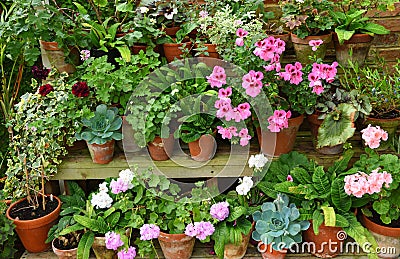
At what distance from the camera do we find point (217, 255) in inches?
106

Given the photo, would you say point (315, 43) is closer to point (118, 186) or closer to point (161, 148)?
point (161, 148)

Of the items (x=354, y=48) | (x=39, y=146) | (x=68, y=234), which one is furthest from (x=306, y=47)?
(x=68, y=234)

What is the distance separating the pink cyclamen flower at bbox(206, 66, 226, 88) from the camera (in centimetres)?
269

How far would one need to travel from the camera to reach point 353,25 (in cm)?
293

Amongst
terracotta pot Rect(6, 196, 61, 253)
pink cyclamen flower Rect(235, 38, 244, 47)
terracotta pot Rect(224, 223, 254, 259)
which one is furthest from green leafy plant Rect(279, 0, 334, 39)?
terracotta pot Rect(6, 196, 61, 253)

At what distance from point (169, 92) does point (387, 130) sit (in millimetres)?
1302

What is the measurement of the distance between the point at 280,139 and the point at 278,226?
51 cm

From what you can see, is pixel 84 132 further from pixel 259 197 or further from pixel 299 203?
pixel 299 203

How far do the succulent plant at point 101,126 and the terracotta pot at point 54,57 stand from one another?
43 cm

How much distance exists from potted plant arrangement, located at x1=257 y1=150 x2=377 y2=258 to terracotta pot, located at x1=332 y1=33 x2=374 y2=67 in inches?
23.4

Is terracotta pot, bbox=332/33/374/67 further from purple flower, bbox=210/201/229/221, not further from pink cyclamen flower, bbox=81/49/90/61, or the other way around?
pink cyclamen flower, bbox=81/49/90/61

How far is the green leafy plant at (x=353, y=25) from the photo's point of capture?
9.39ft

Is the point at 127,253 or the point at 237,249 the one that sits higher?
the point at 127,253

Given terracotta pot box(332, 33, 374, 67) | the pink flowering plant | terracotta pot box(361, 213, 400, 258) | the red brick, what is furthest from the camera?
the red brick
